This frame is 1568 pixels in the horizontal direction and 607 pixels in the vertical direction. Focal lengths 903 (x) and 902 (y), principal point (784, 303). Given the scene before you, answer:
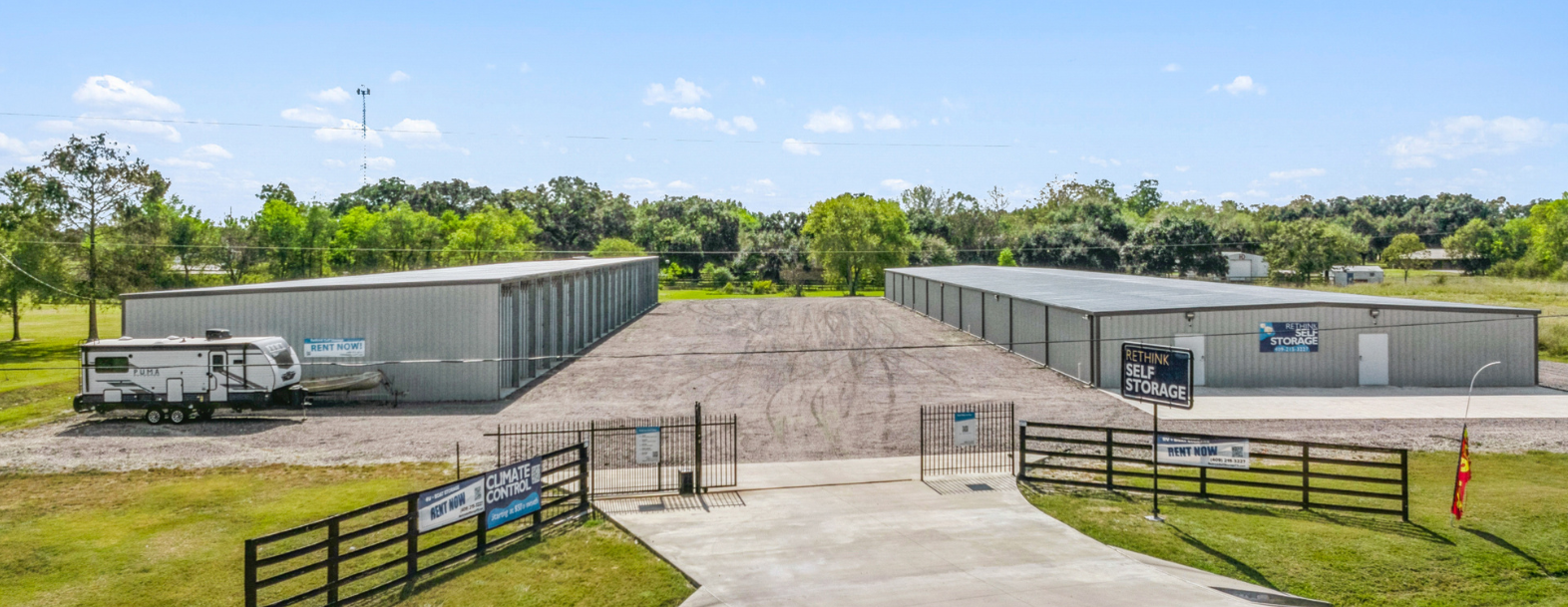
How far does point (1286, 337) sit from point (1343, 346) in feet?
7.36

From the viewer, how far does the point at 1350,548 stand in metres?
14.4

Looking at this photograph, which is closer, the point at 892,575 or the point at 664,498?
the point at 892,575

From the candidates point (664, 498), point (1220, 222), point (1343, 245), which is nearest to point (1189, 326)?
point (664, 498)

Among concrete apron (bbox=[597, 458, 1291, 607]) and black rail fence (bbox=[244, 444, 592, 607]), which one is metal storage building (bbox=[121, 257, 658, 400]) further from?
concrete apron (bbox=[597, 458, 1291, 607])

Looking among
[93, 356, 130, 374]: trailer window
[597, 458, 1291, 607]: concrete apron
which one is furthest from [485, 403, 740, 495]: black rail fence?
[93, 356, 130, 374]: trailer window

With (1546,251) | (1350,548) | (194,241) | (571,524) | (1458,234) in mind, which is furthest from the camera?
(1458,234)

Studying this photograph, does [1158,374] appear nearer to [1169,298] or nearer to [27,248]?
[1169,298]

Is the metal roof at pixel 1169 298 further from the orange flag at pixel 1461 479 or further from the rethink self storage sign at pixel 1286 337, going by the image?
the orange flag at pixel 1461 479

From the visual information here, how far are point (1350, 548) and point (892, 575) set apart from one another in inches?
296

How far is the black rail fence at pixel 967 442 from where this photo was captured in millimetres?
19656

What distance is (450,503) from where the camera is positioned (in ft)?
45.1

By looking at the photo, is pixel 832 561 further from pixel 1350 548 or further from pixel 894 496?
pixel 1350 548

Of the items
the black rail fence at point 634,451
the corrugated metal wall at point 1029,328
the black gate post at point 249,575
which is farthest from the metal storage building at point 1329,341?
the black gate post at point 249,575

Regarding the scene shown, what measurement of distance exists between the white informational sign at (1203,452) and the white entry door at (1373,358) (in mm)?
19943
